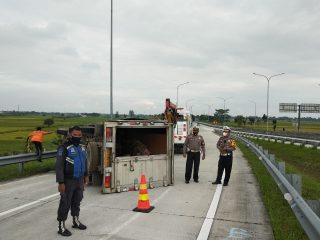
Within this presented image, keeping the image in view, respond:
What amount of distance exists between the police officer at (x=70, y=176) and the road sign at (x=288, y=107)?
81.6m

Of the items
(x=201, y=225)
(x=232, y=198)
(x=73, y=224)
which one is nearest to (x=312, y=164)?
(x=232, y=198)

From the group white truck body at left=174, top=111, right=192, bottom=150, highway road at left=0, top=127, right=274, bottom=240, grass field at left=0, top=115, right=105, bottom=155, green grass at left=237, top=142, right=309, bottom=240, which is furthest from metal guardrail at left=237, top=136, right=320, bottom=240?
white truck body at left=174, top=111, right=192, bottom=150

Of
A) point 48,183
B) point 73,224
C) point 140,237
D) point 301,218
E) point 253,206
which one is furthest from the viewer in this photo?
point 48,183

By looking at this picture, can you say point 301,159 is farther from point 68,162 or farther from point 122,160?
point 68,162

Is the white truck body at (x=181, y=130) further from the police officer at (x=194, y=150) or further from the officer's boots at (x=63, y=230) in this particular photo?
the officer's boots at (x=63, y=230)

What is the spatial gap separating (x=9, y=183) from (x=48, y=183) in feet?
3.83

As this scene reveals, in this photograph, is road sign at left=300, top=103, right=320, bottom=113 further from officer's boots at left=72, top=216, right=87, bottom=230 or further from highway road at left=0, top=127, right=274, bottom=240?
officer's boots at left=72, top=216, right=87, bottom=230

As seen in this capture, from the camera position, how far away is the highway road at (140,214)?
6473 millimetres

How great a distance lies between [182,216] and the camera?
25.1 feet

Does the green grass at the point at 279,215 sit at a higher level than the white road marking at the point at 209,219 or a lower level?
higher

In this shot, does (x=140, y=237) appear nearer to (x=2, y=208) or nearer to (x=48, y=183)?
(x=2, y=208)

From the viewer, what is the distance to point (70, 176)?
6.56m

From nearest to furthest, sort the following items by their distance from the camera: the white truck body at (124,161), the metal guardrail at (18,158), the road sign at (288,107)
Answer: the white truck body at (124,161) < the metal guardrail at (18,158) < the road sign at (288,107)

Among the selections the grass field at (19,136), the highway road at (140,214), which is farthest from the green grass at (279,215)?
the grass field at (19,136)
